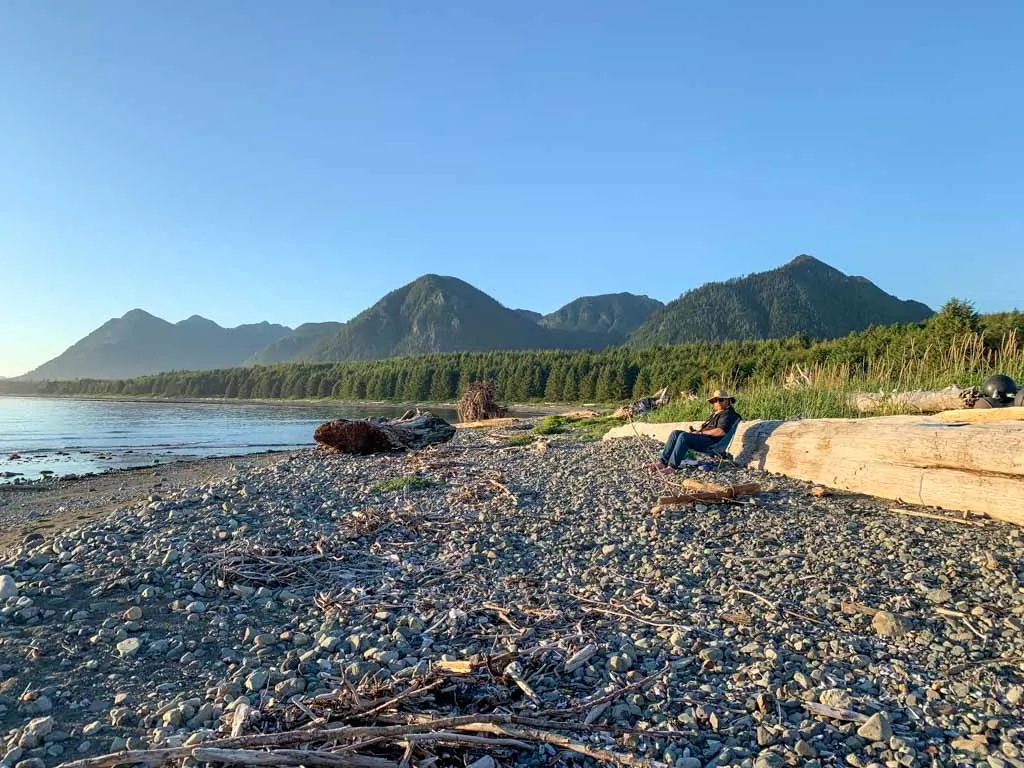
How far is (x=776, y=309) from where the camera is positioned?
168 meters

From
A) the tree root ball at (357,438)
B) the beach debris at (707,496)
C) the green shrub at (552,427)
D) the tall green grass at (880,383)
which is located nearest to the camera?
the beach debris at (707,496)

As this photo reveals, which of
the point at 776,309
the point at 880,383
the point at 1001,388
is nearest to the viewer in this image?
the point at 1001,388

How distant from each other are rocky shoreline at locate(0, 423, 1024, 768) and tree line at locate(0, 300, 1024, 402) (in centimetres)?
1010

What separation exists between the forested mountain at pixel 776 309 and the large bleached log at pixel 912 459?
15331 cm

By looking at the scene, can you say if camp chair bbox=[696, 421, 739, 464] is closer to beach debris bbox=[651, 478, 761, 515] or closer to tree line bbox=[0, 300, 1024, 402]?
beach debris bbox=[651, 478, 761, 515]

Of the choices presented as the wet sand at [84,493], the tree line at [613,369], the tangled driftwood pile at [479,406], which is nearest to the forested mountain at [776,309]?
the tree line at [613,369]

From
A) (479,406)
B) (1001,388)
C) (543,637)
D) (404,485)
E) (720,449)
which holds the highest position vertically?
(1001,388)

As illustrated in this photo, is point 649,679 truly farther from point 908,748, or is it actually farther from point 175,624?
point 175,624

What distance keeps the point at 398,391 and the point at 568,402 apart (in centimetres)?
3288

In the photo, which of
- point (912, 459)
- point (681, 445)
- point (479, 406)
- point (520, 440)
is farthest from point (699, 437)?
point (479, 406)

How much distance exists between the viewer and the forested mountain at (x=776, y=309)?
6344 inches

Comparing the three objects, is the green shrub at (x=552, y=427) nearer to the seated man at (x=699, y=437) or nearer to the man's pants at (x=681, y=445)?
the seated man at (x=699, y=437)

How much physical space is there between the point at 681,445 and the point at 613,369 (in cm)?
5537

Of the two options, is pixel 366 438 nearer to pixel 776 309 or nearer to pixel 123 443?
pixel 123 443
